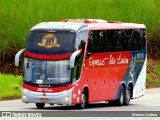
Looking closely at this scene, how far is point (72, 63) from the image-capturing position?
27.6m

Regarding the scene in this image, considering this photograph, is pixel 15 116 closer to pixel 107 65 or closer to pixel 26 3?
pixel 107 65

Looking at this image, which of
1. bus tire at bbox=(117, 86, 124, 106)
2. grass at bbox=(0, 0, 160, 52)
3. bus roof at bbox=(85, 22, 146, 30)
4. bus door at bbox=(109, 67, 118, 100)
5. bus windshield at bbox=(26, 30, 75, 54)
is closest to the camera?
bus windshield at bbox=(26, 30, 75, 54)

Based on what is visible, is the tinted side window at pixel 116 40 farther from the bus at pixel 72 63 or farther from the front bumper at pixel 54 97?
the front bumper at pixel 54 97

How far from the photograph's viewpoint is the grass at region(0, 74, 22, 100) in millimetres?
33219

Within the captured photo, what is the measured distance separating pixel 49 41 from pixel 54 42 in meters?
0.17

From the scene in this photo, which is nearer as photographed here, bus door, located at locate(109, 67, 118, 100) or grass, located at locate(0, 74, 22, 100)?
bus door, located at locate(109, 67, 118, 100)

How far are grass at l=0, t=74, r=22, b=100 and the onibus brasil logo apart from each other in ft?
16.2

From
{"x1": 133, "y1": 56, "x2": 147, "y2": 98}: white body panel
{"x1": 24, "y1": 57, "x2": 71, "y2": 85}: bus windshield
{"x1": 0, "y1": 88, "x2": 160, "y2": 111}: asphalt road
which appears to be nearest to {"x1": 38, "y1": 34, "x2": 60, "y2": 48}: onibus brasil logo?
{"x1": 24, "y1": 57, "x2": 71, "y2": 85}: bus windshield

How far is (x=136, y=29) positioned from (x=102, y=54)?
12.0 feet

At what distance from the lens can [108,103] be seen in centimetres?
3256

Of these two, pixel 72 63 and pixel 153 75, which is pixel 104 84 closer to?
pixel 72 63

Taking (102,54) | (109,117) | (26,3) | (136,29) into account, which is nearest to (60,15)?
(26,3)

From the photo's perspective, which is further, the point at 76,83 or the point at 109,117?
the point at 76,83

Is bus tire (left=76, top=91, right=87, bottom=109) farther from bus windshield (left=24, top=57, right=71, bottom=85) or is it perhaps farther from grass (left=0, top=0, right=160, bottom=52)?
grass (left=0, top=0, right=160, bottom=52)
